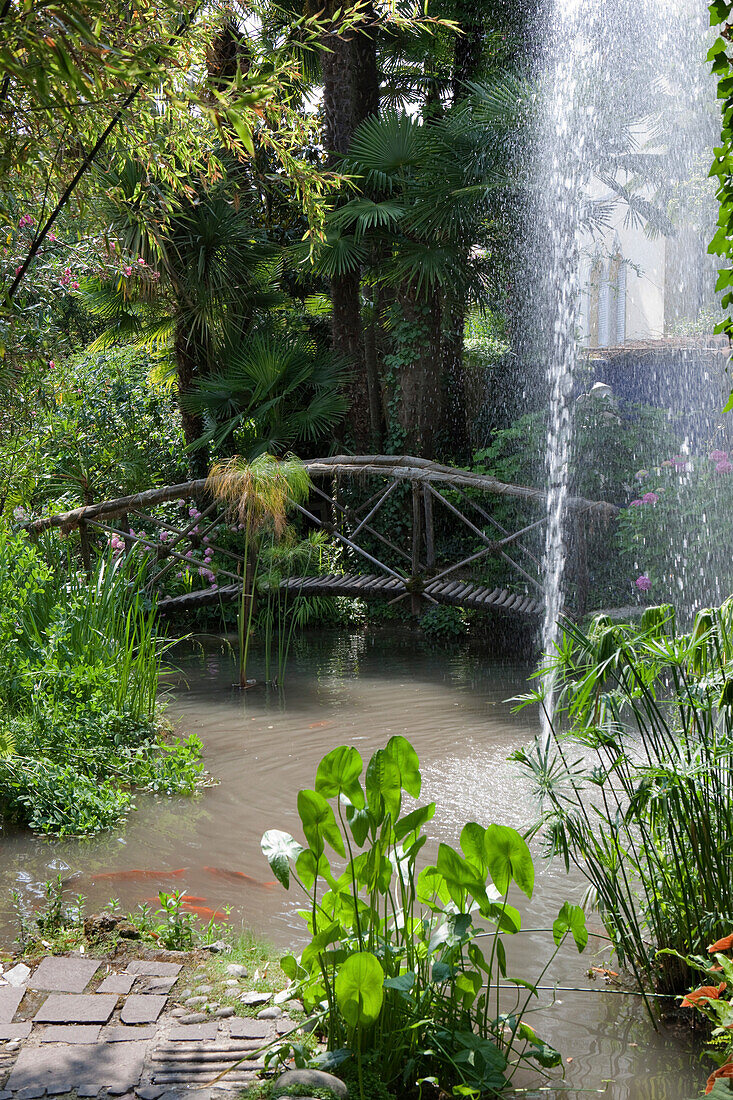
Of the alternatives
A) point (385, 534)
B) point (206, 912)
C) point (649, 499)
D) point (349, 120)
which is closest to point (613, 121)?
point (349, 120)

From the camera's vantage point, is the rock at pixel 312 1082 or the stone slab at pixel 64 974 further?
the stone slab at pixel 64 974

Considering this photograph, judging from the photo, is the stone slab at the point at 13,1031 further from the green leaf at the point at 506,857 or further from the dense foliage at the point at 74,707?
the dense foliage at the point at 74,707

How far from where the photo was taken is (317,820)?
2.09 meters

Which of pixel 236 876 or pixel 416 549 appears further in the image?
pixel 416 549

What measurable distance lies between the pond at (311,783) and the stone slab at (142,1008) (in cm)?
63

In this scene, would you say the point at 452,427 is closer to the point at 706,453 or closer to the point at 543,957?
the point at 706,453

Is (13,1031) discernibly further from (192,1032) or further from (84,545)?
(84,545)

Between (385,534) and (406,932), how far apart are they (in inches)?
313

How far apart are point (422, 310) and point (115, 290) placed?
334 cm

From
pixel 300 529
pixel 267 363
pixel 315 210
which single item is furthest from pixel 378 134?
pixel 315 210

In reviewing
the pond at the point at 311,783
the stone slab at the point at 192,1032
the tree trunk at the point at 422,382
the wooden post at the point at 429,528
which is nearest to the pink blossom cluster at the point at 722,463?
the pond at the point at 311,783

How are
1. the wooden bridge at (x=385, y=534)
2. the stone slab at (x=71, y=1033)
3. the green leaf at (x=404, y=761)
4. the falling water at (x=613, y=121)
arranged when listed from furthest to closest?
the falling water at (x=613, y=121) < the wooden bridge at (x=385, y=534) < the stone slab at (x=71, y=1033) < the green leaf at (x=404, y=761)

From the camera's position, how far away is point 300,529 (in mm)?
10797

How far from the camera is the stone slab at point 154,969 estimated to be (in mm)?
2615
